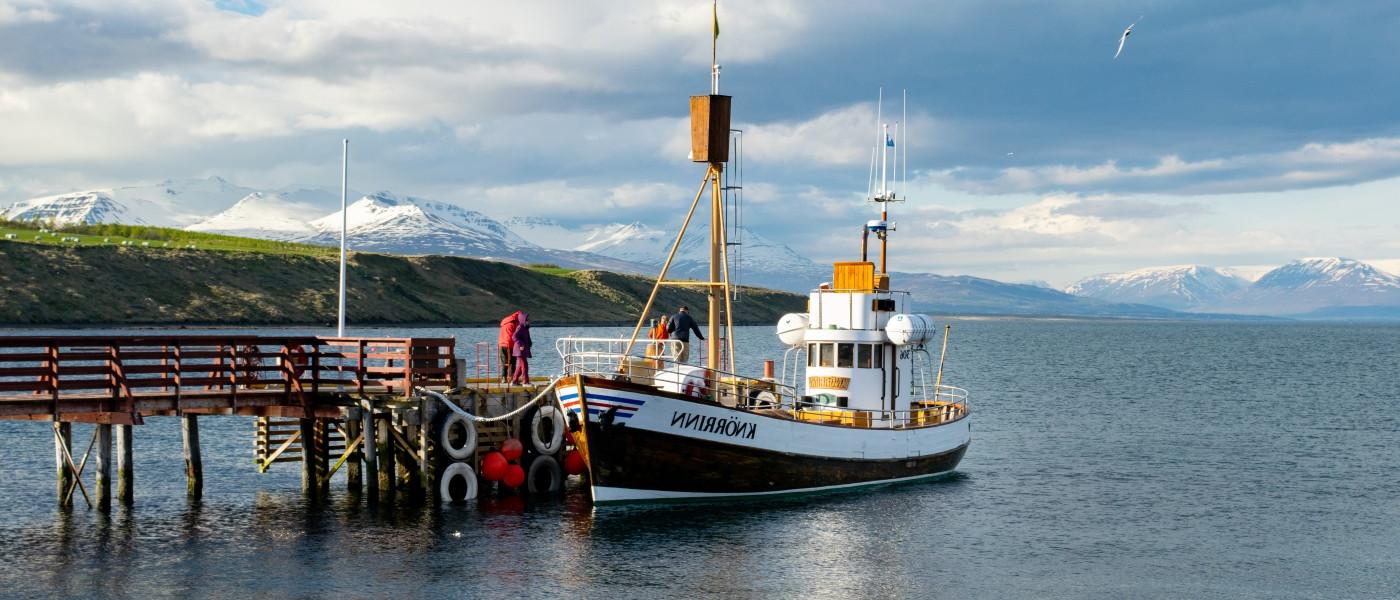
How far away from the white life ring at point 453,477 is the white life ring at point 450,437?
11.7 inches

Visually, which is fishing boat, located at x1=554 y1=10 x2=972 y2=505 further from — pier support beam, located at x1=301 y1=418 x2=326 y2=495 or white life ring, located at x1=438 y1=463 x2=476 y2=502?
pier support beam, located at x1=301 y1=418 x2=326 y2=495

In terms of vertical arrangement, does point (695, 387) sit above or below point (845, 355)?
below

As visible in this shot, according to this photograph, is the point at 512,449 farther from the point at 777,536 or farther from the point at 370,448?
the point at 777,536

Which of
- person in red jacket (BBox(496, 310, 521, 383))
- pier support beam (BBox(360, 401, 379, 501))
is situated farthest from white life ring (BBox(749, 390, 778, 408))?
pier support beam (BBox(360, 401, 379, 501))

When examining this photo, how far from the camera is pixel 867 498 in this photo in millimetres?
39781

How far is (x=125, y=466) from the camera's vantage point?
36.1 meters

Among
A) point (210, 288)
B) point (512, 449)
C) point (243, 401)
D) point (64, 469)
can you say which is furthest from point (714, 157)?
point (210, 288)

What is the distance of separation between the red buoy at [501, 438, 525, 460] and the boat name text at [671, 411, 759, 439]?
511 cm

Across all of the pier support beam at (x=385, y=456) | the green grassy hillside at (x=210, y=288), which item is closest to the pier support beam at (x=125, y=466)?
the pier support beam at (x=385, y=456)

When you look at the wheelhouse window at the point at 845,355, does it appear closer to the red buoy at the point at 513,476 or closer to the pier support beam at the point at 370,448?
the red buoy at the point at 513,476

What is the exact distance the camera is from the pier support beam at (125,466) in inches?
1411

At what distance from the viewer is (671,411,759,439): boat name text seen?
35.6m

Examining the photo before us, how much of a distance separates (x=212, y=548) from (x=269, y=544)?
1285mm

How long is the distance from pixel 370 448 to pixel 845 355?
14.8 metres
